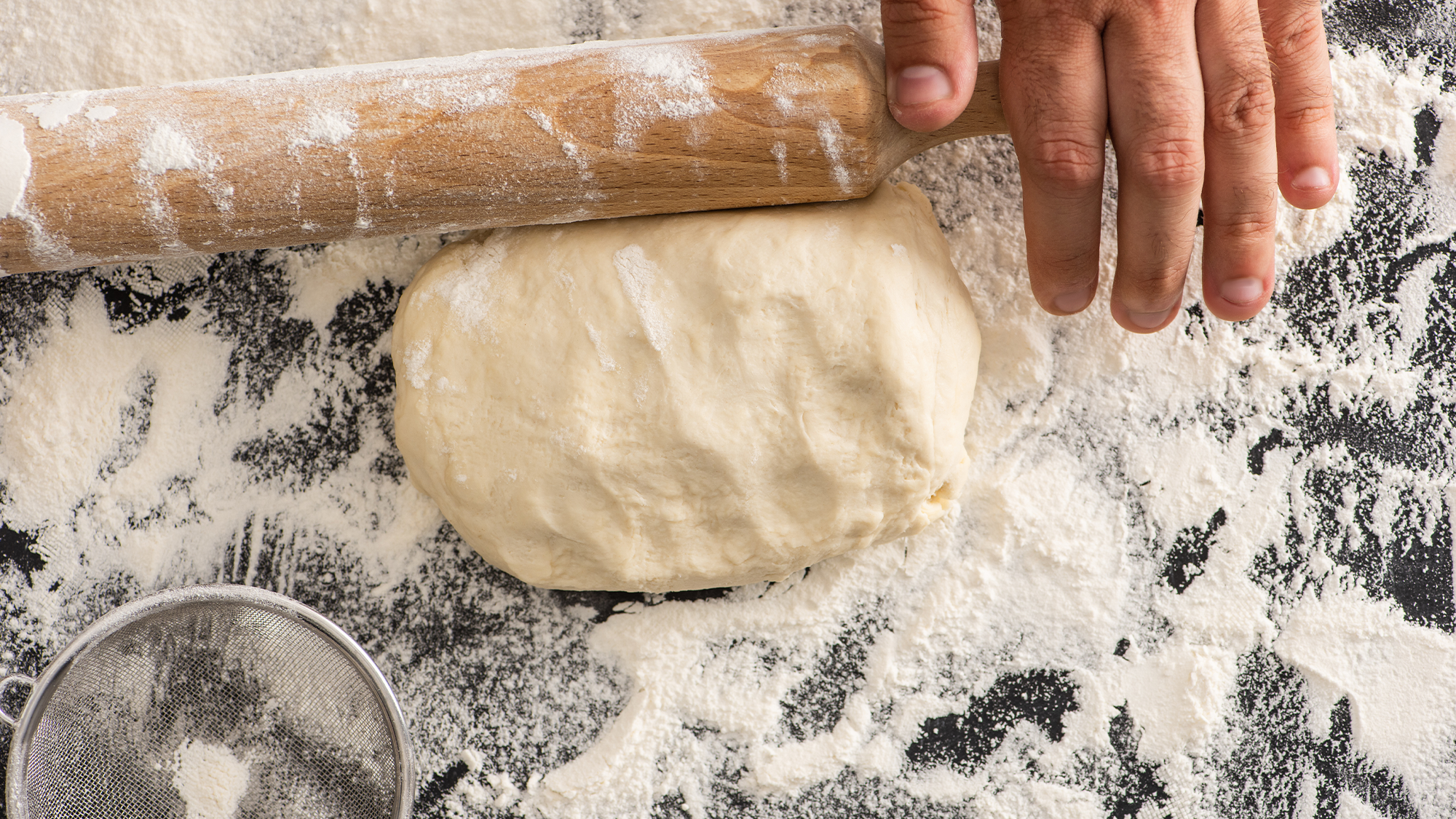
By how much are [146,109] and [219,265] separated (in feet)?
1.06

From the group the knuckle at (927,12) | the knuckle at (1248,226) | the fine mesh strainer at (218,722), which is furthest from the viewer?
the fine mesh strainer at (218,722)

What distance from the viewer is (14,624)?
1302 millimetres

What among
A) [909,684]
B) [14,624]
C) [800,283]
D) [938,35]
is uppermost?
[938,35]

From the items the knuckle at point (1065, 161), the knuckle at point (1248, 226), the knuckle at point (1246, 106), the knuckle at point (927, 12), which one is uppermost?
the knuckle at point (927, 12)

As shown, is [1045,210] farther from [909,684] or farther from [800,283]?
[909,684]

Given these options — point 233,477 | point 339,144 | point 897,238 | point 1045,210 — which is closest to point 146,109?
point 339,144

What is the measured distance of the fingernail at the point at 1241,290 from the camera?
3.79ft

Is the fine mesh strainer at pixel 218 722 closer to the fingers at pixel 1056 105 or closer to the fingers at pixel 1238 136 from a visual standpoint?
the fingers at pixel 1056 105

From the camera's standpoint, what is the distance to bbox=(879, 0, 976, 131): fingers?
1.02 metres

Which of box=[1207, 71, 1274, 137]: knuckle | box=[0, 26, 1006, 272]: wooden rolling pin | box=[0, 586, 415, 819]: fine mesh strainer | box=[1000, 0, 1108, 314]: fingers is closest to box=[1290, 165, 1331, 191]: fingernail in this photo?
box=[1207, 71, 1274, 137]: knuckle

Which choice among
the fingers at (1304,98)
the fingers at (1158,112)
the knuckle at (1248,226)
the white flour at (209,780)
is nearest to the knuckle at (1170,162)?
the fingers at (1158,112)

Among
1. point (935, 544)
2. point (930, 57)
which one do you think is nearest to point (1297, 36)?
point (930, 57)

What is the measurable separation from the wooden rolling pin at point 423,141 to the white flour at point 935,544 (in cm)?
27

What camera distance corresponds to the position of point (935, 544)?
1378 mm
